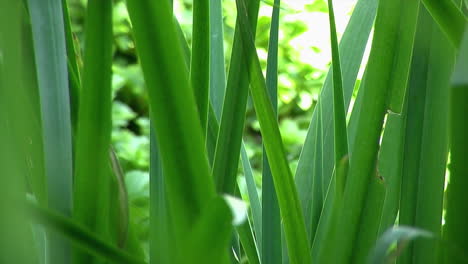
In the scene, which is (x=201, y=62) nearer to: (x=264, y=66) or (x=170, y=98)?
(x=170, y=98)

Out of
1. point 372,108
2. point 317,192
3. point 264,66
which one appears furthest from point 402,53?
point 264,66

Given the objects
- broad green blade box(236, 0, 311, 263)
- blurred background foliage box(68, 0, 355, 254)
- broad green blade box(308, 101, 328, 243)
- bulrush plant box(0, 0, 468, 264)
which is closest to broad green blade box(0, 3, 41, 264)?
bulrush plant box(0, 0, 468, 264)

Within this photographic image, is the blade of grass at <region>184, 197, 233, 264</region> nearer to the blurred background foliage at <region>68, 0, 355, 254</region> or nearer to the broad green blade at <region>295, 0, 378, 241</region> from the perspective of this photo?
the broad green blade at <region>295, 0, 378, 241</region>

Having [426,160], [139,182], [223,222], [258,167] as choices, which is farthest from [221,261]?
[258,167]

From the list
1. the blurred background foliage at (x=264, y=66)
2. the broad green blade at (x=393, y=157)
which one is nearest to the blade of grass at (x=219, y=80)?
the broad green blade at (x=393, y=157)

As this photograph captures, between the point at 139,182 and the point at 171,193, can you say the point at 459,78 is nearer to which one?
the point at 171,193
